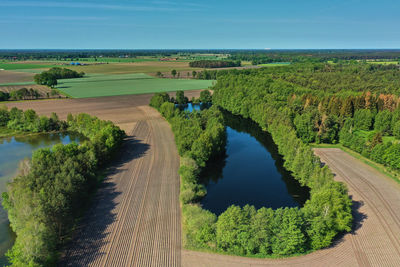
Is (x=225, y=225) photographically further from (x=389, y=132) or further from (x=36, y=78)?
(x=36, y=78)

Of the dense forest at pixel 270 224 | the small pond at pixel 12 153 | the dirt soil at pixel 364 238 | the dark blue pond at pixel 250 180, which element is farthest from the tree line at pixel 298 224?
the small pond at pixel 12 153

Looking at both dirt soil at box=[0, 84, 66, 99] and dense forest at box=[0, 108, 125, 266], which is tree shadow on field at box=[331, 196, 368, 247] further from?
dirt soil at box=[0, 84, 66, 99]

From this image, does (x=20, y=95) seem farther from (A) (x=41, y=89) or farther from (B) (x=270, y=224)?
(B) (x=270, y=224)

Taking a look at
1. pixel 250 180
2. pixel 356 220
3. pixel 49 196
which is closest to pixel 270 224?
pixel 356 220

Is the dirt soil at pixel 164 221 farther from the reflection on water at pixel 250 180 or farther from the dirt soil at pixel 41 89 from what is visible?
the dirt soil at pixel 41 89

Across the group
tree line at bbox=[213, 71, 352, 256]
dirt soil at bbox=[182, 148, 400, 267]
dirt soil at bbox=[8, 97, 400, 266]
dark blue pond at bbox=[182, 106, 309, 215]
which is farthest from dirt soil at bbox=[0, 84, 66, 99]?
tree line at bbox=[213, 71, 352, 256]

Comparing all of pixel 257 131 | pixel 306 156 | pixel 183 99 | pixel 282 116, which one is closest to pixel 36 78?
pixel 183 99
